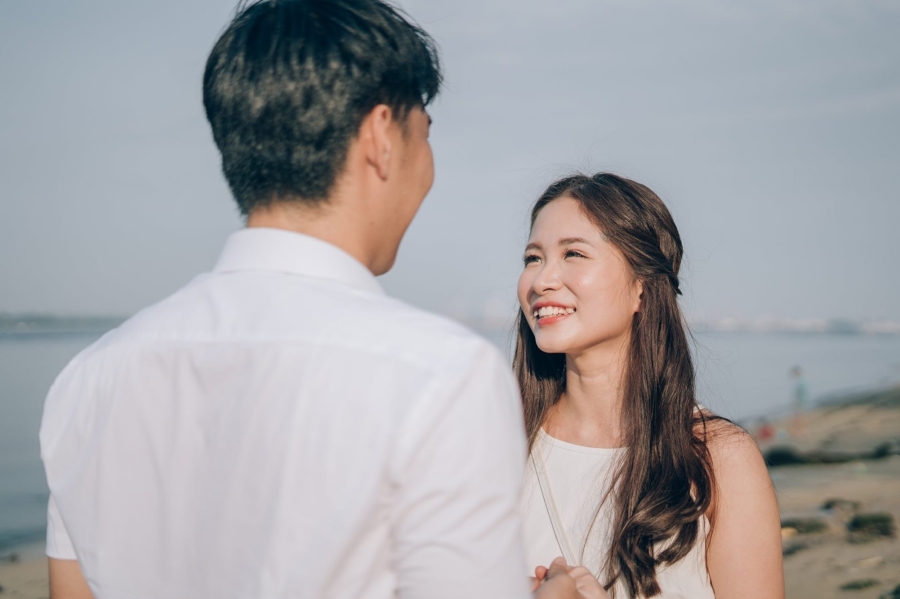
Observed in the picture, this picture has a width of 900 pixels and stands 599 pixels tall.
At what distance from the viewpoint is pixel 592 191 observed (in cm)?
315

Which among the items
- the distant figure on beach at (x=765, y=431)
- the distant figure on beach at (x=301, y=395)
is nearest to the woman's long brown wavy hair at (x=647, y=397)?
the distant figure on beach at (x=301, y=395)

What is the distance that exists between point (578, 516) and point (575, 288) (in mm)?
812

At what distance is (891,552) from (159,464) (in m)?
8.32

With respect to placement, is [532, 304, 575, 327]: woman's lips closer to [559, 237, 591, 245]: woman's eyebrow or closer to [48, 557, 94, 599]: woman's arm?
[559, 237, 591, 245]: woman's eyebrow

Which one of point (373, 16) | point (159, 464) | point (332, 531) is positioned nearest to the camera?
point (332, 531)

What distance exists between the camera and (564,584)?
1.61 m

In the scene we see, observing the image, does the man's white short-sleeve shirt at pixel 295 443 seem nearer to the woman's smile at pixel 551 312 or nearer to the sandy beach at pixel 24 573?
the woman's smile at pixel 551 312

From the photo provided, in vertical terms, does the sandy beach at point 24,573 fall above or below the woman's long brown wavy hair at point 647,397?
below

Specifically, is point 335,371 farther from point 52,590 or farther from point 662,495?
point 662,495

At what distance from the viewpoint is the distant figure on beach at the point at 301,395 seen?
1091 mm

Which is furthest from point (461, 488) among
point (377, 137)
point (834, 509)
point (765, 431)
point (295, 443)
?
point (765, 431)

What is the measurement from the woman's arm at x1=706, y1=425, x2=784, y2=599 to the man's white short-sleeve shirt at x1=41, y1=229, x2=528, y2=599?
1.64 metres

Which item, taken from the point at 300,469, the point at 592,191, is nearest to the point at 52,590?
the point at 300,469

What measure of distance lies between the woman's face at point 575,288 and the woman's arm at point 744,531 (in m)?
0.63
